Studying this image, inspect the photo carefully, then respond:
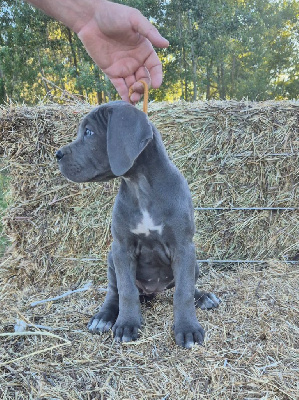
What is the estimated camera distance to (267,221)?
5.38 metres

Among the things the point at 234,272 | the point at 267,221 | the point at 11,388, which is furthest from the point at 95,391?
the point at 267,221

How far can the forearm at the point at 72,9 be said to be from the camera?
3465 mm

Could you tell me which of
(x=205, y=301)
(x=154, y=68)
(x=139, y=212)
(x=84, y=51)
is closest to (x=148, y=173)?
(x=139, y=212)

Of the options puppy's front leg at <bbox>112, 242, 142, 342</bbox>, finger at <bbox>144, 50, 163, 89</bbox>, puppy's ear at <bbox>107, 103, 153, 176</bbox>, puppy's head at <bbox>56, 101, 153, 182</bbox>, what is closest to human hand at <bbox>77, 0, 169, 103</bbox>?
finger at <bbox>144, 50, 163, 89</bbox>

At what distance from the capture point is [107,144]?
2648mm

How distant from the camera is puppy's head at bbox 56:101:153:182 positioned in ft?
8.52

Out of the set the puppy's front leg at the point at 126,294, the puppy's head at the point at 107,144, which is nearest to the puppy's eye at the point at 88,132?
the puppy's head at the point at 107,144

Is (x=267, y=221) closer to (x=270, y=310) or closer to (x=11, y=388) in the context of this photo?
(x=270, y=310)

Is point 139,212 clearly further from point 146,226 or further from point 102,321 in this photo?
point 102,321

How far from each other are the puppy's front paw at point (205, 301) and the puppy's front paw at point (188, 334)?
22.7 inches

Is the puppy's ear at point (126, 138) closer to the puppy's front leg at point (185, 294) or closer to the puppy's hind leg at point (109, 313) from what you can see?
the puppy's front leg at point (185, 294)

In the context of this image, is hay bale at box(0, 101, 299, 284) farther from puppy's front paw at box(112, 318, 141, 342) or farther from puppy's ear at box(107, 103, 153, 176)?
puppy's ear at box(107, 103, 153, 176)

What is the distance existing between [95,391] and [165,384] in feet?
1.40

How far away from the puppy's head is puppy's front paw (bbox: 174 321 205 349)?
1205mm
